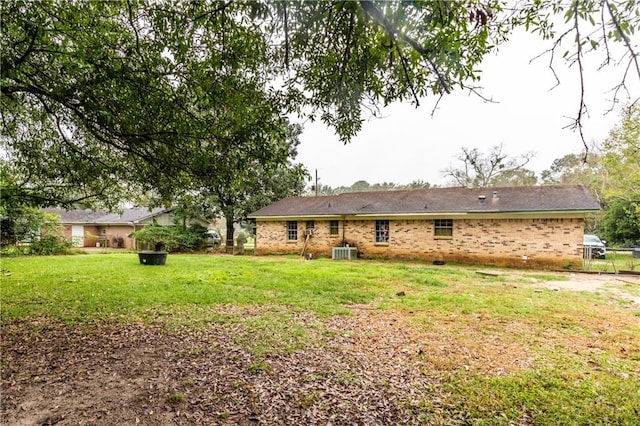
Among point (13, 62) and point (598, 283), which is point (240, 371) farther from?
point (598, 283)

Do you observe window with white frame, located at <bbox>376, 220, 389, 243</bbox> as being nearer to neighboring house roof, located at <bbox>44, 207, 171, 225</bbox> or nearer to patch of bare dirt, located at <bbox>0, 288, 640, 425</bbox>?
patch of bare dirt, located at <bbox>0, 288, 640, 425</bbox>

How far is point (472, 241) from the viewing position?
15.8 metres

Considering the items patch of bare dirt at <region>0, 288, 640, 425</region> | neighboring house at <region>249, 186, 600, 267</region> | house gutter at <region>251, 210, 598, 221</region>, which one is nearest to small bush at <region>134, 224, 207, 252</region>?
neighboring house at <region>249, 186, 600, 267</region>

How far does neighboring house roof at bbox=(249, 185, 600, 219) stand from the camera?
14.5 m

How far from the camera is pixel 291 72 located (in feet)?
14.7

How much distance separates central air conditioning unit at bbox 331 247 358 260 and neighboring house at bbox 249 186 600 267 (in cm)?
52

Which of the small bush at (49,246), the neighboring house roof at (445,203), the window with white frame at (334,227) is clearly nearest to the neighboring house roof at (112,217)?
the small bush at (49,246)

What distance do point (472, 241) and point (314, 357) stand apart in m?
13.6

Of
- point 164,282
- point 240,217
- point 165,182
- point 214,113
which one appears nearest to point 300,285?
point 164,282

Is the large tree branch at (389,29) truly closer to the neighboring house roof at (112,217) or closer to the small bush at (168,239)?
the small bush at (168,239)

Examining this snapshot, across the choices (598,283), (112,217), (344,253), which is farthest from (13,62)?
(112,217)

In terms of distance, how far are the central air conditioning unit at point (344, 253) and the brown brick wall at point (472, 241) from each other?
0.52m

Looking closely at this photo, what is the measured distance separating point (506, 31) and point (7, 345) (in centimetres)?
719

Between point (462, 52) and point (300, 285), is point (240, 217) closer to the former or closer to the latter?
point (300, 285)
